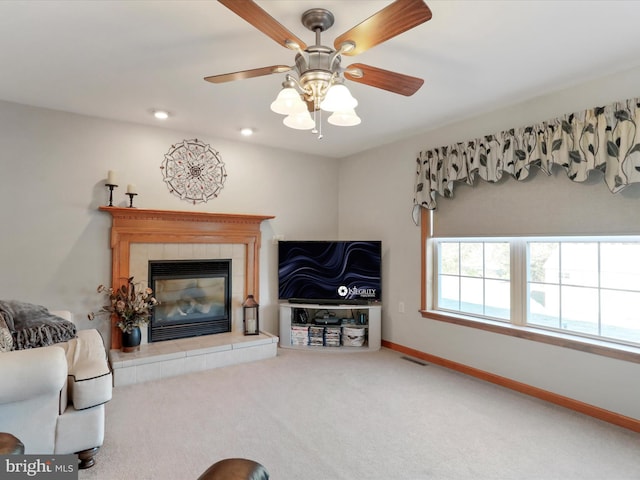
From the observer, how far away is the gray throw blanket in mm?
2580

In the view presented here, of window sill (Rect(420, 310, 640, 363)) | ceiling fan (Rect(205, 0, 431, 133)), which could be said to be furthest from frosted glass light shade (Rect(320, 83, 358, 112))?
window sill (Rect(420, 310, 640, 363))

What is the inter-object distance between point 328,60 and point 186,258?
295 centimetres

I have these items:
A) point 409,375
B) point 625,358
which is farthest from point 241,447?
point 625,358

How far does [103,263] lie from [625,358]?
4.50 metres

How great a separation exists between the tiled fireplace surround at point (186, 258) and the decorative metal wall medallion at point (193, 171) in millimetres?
313

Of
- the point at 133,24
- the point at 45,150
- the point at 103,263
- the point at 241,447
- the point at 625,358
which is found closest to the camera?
the point at 133,24

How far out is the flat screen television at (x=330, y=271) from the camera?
4.37 metres

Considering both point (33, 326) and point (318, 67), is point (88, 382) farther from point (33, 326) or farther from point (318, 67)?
point (318, 67)

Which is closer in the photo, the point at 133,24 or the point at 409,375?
the point at 133,24

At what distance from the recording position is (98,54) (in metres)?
2.37

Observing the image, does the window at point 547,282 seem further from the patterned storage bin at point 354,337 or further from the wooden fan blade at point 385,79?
the wooden fan blade at point 385,79

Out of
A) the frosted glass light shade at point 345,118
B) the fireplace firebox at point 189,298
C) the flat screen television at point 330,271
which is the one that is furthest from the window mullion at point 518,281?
the fireplace firebox at point 189,298

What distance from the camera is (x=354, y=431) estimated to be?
96.3 inches

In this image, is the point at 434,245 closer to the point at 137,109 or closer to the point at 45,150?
the point at 137,109
